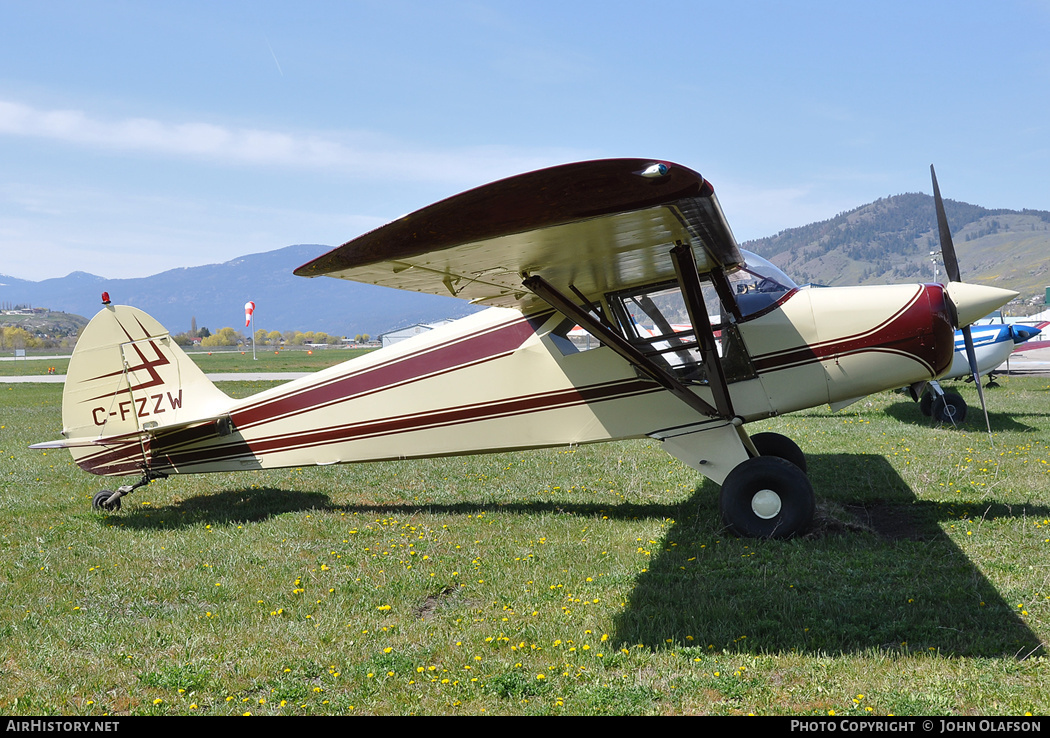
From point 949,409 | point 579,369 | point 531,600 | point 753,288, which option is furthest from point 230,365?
point 531,600

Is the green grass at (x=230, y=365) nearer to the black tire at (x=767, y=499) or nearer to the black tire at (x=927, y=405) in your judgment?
the black tire at (x=927, y=405)

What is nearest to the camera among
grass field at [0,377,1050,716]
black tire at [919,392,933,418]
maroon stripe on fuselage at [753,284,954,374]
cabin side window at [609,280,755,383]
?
grass field at [0,377,1050,716]

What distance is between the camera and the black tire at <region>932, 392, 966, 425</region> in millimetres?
13469

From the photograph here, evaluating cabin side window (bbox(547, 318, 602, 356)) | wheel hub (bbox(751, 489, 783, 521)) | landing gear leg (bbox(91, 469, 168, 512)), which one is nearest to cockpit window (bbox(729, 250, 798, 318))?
cabin side window (bbox(547, 318, 602, 356))

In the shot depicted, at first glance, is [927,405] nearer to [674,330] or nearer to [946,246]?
[946,246]

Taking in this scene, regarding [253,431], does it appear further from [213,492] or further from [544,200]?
[544,200]

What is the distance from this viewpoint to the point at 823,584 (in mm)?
5035

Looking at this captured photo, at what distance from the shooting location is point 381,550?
6336mm

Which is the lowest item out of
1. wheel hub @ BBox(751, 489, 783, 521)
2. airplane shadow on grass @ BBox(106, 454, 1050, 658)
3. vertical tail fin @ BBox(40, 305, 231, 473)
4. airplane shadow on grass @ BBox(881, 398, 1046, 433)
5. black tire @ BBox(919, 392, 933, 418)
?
airplane shadow on grass @ BBox(881, 398, 1046, 433)

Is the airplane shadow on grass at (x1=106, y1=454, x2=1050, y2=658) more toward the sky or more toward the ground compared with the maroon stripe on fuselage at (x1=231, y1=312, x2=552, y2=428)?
more toward the ground

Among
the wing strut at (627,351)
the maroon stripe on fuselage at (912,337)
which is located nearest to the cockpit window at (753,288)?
the maroon stripe on fuselage at (912,337)

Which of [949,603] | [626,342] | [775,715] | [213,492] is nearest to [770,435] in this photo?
[626,342]

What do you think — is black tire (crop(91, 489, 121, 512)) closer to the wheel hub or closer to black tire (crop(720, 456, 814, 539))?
black tire (crop(720, 456, 814, 539))
